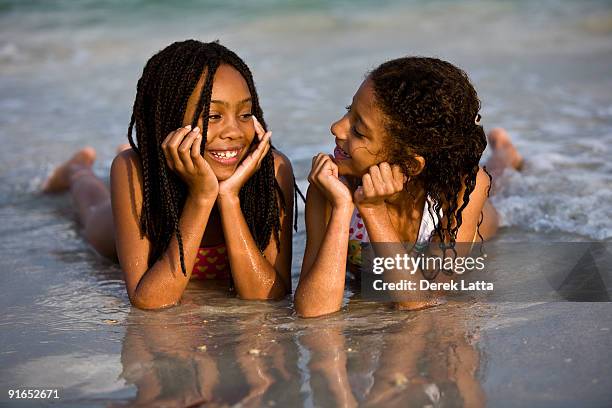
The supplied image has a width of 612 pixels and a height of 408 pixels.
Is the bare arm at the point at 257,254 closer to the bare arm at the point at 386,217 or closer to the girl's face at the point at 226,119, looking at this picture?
the girl's face at the point at 226,119

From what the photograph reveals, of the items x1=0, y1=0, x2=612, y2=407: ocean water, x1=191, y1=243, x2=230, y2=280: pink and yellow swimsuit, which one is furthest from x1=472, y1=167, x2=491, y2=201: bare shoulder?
x1=191, y1=243, x2=230, y2=280: pink and yellow swimsuit

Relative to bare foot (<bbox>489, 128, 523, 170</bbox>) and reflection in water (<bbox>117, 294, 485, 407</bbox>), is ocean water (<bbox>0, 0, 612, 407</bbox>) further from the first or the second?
bare foot (<bbox>489, 128, 523, 170</bbox>)

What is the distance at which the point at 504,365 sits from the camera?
3145 mm

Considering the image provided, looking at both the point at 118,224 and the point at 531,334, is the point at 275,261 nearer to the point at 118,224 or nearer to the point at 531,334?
the point at 118,224

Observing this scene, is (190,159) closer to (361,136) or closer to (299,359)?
(361,136)

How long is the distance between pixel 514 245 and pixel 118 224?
2.15 meters

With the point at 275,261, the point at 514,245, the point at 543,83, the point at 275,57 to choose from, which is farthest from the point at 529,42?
the point at 275,261

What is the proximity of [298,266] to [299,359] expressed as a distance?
1.48m

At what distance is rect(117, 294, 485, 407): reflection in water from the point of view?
116 inches

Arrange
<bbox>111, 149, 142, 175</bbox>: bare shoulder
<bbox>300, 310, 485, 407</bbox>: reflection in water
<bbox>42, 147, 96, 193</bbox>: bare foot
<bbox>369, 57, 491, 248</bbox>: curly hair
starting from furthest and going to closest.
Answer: <bbox>42, 147, 96, 193</bbox>: bare foot → <bbox>111, 149, 142, 175</bbox>: bare shoulder → <bbox>369, 57, 491, 248</bbox>: curly hair → <bbox>300, 310, 485, 407</bbox>: reflection in water

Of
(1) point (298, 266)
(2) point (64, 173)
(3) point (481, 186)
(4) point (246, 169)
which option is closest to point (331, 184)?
(4) point (246, 169)

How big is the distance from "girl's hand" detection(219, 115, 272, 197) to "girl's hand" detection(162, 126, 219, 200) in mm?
100

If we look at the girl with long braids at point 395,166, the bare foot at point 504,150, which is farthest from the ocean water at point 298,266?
the girl with long braids at point 395,166

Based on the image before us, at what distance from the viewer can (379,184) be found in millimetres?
3670
